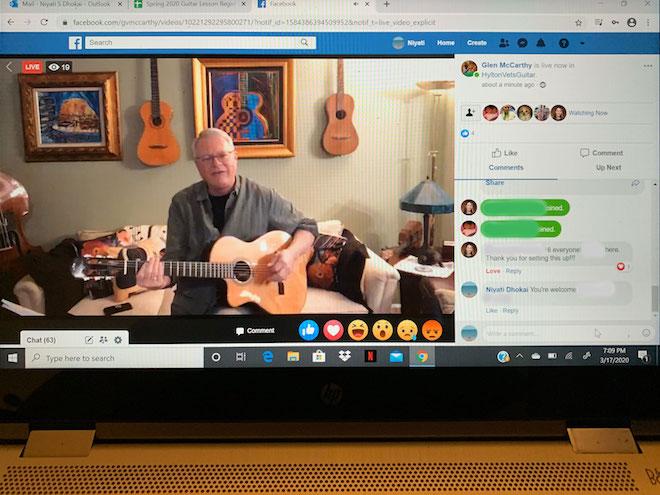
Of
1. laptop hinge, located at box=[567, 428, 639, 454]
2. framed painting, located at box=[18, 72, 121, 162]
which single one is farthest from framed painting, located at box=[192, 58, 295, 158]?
laptop hinge, located at box=[567, 428, 639, 454]

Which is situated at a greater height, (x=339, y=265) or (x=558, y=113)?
(x=558, y=113)

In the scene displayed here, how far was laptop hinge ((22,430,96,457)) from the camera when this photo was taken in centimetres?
66

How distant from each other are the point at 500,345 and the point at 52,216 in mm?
557

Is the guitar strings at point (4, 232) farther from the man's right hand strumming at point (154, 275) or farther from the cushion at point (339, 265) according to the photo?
the cushion at point (339, 265)

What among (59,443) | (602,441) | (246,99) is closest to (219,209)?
(246,99)

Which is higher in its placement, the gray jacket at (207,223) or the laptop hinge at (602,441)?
the gray jacket at (207,223)

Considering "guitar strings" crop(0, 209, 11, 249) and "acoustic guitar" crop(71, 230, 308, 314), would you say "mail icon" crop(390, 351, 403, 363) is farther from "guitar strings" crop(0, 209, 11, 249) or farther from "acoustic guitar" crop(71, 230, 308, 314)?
"guitar strings" crop(0, 209, 11, 249)

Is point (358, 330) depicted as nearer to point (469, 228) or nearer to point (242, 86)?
point (469, 228)

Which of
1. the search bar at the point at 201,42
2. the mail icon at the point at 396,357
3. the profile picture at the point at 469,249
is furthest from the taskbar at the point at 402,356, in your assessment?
the search bar at the point at 201,42

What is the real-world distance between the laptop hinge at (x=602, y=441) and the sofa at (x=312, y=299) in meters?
0.28

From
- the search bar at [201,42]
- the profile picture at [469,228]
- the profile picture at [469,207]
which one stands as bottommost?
the profile picture at [469,228]

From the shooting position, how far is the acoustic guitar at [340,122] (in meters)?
0.63

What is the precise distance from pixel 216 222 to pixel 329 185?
0.14 m

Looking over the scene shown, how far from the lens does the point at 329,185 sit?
2.15 feet
